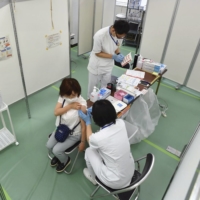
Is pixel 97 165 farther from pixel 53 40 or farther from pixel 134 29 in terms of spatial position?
pixel 134 29

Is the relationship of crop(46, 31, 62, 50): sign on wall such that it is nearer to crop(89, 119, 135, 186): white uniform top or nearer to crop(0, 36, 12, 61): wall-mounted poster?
crop(0, 36, 12, 61): wall-mounted poster

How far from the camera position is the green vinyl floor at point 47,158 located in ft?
7.15

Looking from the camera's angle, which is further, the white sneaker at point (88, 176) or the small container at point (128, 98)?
the small container at point (128, 98)

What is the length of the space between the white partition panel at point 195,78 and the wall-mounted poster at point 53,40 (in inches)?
109

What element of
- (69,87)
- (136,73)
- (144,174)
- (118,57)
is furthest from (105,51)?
(144,174)

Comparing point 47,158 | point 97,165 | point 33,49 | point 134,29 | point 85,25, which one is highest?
point 33,49

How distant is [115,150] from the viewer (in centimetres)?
154

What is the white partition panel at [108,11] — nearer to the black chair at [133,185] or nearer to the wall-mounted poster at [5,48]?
the wall-mounted poster at [5,48]

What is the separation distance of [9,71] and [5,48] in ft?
1.08

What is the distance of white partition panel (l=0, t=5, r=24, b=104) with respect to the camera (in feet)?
7.14

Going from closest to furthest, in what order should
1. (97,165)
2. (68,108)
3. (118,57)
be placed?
(97,165) < (68,108) < (118,57)

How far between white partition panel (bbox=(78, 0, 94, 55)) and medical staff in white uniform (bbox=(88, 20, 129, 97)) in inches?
82.4

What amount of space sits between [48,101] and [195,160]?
8.79 feet

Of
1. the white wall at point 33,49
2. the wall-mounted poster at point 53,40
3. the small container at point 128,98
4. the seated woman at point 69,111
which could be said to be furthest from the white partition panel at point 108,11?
the seated woman at point 69,111
